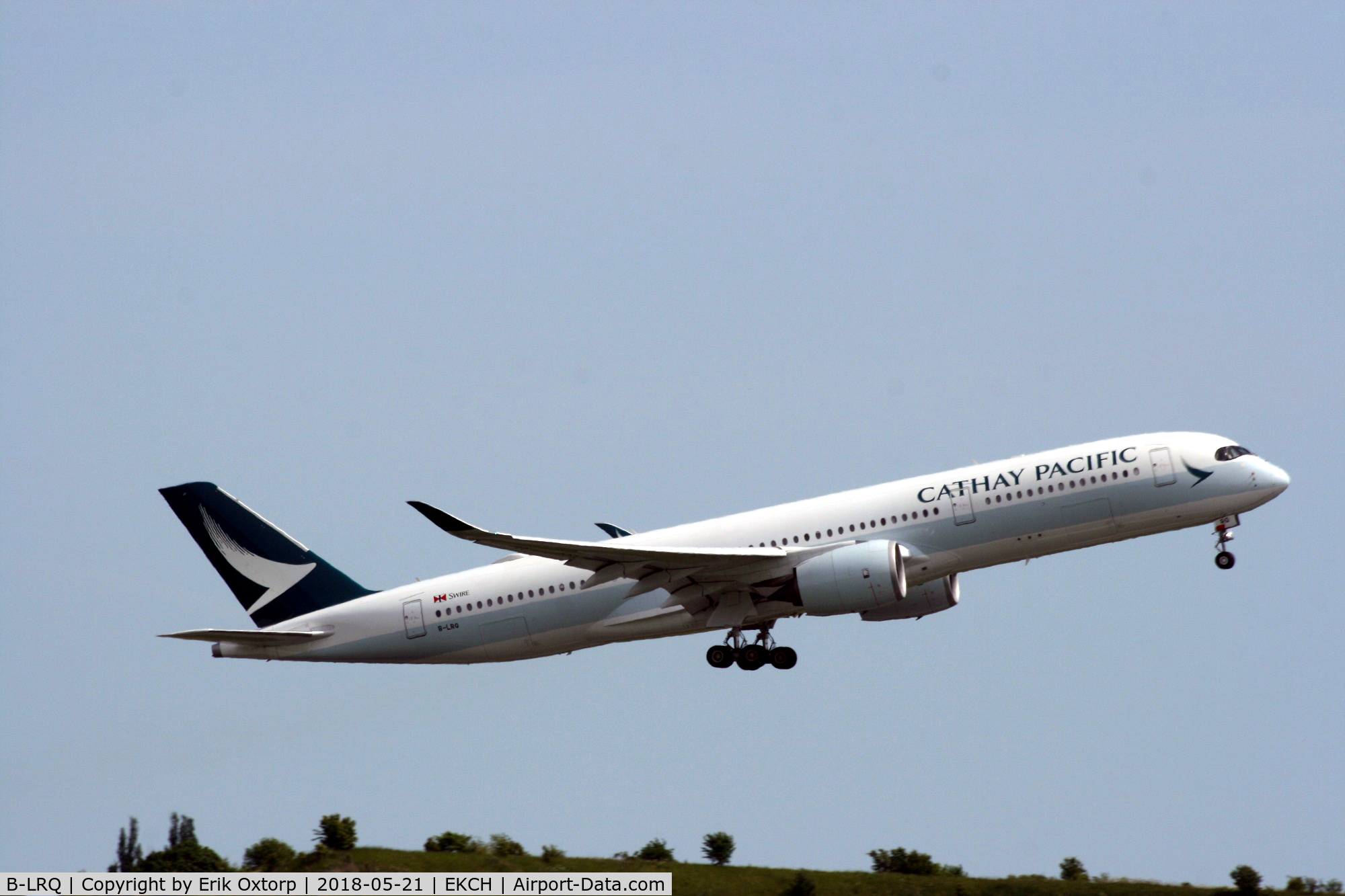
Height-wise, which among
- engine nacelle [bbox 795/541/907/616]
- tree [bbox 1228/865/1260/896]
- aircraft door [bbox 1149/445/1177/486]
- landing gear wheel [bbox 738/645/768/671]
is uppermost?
aircraft door [bbox 1149/445/1177/486]

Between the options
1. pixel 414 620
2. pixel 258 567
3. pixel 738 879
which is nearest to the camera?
pixel 738 879

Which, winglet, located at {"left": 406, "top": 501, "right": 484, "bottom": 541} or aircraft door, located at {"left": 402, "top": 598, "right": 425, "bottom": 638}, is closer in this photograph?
winglet, located at {"left": 406, "top": 501, "right": 484, "bottom": 541}

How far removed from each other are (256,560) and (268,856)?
32.6 ft

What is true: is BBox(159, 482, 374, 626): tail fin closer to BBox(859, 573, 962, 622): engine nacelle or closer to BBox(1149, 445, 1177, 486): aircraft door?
BBox(859, 573, 962, 622): engine nacelle

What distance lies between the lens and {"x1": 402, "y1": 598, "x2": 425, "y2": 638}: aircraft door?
51.8 meters

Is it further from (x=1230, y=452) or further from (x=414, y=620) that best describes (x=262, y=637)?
(x=1230, y=452)

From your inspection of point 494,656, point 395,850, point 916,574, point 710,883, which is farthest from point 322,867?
point 916,574

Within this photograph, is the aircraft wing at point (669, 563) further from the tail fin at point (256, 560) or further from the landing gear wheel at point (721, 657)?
the tail fin at point (256, 560)

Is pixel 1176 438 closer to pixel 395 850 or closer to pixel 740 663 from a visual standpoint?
pixel 740 663

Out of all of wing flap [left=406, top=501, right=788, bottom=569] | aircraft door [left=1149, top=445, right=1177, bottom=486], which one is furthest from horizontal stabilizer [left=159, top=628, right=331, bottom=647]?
aircraft door [left=1149, top=445, right=1177, bottom=486]

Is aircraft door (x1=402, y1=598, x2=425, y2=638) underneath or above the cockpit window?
underneath

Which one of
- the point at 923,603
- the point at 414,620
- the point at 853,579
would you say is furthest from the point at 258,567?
the point at 923,603

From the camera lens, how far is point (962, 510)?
4716 cm

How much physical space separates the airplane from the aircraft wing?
0.07 meters
